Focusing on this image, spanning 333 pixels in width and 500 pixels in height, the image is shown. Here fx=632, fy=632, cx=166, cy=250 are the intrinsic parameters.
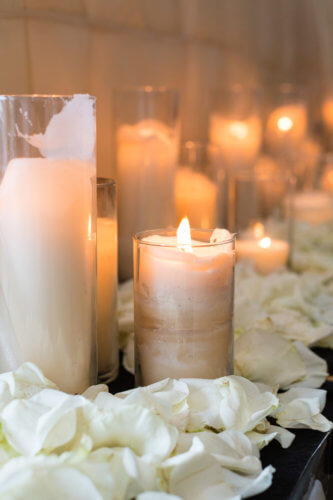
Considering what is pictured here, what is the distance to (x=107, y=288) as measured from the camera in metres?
0.62

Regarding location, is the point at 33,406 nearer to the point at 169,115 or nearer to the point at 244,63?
the point at 169,115

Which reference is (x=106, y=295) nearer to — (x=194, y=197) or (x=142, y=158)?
(x=142, y=158)

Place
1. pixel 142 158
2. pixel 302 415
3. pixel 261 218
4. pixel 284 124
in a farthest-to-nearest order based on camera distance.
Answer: pixel 284 124 → pixel 261 218 → pixel 142 158 → pixel 302 415

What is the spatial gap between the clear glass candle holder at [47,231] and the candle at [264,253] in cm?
45

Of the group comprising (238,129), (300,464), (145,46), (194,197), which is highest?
(145,46)

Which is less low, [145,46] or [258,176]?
[145,46]

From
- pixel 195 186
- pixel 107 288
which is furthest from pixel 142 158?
pixel 107 288

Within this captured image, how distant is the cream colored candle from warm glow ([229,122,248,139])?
2.04 feet

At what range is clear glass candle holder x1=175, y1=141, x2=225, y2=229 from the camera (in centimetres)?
102

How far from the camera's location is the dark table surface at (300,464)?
0.44 metres

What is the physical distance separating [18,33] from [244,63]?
771 mm

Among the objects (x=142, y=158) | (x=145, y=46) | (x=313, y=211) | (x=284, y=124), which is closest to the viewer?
(x=142, y=158)

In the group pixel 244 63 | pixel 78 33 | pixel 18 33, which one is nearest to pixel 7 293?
pixel 18 33

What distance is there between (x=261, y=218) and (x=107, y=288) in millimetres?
537
